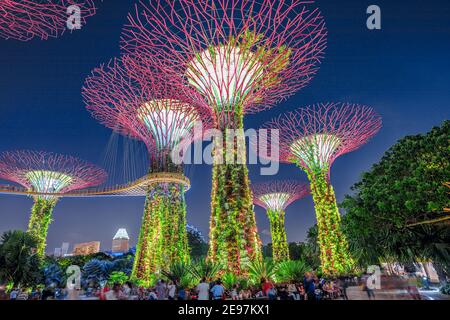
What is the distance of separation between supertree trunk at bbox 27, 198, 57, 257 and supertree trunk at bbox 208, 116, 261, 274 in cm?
2609

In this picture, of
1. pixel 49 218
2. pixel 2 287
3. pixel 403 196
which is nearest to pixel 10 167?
pixel 49 218

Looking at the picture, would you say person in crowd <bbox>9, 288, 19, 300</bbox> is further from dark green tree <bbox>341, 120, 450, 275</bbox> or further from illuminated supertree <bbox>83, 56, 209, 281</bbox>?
dark green tree <bbox>341, 120, 450, 275</bbox>

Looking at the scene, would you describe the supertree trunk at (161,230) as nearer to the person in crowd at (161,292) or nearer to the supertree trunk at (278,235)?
the person in crowd at (161,292)

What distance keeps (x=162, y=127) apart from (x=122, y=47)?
24.7 feet

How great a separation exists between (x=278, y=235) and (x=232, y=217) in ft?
74.7

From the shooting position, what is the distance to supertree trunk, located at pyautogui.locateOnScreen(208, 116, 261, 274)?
37.0ft

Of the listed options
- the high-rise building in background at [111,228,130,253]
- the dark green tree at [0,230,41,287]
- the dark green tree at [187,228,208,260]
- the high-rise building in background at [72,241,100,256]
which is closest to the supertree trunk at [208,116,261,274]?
the dark green tree at [0,230,41,287]

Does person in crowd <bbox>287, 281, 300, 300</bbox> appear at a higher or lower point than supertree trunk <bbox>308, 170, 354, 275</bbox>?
lower

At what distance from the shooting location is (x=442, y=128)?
13.3m

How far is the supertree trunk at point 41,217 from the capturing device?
29953 mm

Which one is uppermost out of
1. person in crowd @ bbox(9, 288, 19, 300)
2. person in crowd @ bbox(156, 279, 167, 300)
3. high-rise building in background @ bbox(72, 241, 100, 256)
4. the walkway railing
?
the walkway railing

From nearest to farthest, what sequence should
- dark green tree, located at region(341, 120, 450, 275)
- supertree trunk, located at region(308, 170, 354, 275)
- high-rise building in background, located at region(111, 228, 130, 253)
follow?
dark green tree, located at region(341, 120, 450, 275) < supertree trunk, located at region(308, 170, 354, 275) < high-rise building in background, located at region(111, 228, 130, 253)

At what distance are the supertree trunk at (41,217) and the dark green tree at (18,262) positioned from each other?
1530 cm
